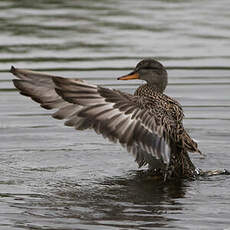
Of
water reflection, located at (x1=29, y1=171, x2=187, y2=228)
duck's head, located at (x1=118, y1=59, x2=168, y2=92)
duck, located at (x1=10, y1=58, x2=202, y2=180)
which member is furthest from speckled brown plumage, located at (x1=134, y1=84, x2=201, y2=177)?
duck's head, located at (x1=118, y1=59, x2=168, y2=92)

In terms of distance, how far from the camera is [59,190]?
9.69m

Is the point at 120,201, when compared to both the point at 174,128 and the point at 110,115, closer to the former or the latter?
the point at 110,115

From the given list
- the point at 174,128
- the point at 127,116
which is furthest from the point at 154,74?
the point at 127,116

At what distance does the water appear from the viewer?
8.95m

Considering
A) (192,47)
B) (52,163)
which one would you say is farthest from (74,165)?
(192,47)

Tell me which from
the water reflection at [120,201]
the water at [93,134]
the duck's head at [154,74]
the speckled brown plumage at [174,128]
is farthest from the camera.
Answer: the duck's head at [154,74]

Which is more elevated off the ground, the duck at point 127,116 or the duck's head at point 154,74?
the duck's head at point 154,74

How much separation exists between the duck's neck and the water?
32.6 inches

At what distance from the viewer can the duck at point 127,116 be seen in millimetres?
9039

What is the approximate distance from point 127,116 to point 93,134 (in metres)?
3.06

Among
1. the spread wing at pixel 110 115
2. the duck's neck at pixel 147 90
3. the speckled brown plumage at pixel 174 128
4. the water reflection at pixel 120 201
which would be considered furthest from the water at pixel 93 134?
the duck's neck at pixel 147 90

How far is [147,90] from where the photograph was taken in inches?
419

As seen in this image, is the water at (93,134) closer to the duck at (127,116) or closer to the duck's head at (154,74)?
the duck at (127,116)

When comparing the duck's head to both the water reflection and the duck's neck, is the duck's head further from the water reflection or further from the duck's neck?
the water reflection
